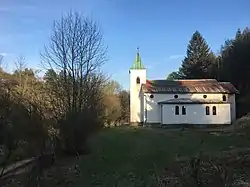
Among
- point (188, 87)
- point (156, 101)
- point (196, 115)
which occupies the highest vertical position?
point (188, 87)

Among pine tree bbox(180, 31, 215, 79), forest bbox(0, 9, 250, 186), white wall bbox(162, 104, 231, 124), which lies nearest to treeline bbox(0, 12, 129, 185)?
forest bbox(0, 9, 250, 186)

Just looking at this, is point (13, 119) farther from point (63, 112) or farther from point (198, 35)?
point (198, 35)

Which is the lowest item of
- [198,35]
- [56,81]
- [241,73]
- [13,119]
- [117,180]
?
[117,180]

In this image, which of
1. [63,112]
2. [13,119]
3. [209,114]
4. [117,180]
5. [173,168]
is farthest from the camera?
[209,114]

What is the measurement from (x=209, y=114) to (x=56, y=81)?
109ft

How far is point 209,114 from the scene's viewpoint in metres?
49.9

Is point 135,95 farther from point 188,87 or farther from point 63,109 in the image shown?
point 63,109

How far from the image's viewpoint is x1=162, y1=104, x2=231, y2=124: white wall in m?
49.6

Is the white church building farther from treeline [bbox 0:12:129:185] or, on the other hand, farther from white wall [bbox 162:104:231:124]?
treeline [bbox 0:12:129:185]

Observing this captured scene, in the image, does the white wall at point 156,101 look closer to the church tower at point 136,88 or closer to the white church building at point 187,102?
the white church building at point 187,102

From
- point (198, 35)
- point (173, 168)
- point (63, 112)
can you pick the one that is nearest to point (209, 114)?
point (198, 35)

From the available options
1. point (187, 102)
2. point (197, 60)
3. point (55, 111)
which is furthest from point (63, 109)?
point (197, 60)

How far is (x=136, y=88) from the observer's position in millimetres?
60188

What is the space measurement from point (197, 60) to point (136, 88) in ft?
51.4
